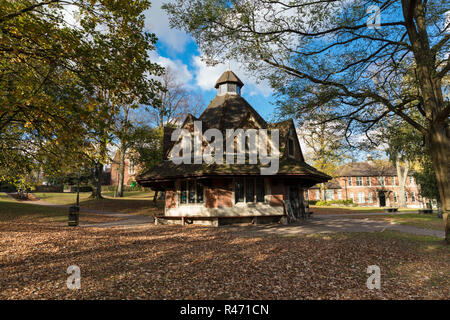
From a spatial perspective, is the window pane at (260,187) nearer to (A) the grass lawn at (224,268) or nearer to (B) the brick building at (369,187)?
(A) the grass lawn at (224,268)

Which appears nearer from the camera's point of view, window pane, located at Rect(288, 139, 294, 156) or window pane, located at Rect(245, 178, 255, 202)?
window pane, located at Rect(245, 178, 255, 202)

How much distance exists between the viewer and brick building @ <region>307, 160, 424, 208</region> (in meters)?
55.0

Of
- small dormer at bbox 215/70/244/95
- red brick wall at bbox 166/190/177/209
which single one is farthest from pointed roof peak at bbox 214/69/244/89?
red brick wall at bbox 166/190/177/209

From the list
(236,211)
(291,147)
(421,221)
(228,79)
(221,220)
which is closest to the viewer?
(236,211)

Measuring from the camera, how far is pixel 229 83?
77.8ft

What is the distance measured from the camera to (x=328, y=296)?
200 inches

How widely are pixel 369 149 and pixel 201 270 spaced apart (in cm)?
1092

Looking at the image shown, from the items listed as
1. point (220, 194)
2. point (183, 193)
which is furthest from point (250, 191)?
point (183, 193)

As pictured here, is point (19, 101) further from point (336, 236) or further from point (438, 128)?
point (438, 128)

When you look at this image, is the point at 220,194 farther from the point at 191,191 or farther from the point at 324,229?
the point at 324,229

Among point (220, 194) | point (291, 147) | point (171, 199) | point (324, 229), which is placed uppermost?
point (291, 147)

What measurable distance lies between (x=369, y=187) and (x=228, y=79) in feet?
163

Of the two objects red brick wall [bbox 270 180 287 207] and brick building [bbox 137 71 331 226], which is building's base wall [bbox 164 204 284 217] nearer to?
brick building [bbox 137 71 331 226]

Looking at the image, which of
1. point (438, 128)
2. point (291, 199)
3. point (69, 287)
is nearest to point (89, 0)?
point (69, 287)
